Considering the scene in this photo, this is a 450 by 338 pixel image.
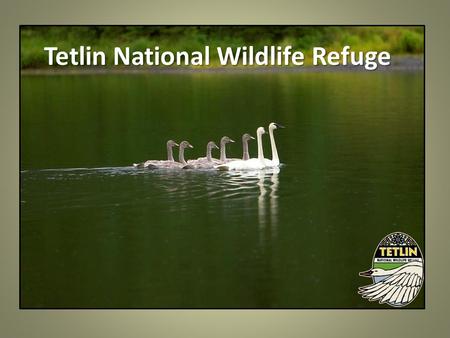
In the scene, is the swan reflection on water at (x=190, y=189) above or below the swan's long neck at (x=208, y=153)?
below

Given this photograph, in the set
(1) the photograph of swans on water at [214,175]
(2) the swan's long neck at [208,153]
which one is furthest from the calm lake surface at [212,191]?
(2) the swan's long neck at [208,153]

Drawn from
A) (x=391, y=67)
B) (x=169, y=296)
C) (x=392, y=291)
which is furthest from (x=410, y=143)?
(x=169, y=296)

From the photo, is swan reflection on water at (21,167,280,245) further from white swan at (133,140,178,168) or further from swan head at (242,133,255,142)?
swan head at (242,133,255,142)

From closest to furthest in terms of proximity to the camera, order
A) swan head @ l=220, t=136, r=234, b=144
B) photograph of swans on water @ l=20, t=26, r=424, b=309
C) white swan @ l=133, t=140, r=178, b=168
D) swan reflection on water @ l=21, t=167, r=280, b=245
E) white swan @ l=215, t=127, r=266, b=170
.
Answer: photograph of swans on water @ l=20, t=26, r=424, b=309, swan reflection on water @ l=21, t=167, r=280, b=245, white swan @ l=133, t=140, r=178, b=168, swan head @ l=220, t=136, r=234, b=144, white swan @ l=215, t=127, r=266, b=170

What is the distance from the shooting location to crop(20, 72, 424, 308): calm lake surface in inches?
488

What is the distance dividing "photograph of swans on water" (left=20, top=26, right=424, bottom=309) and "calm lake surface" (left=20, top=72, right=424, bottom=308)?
2 cm

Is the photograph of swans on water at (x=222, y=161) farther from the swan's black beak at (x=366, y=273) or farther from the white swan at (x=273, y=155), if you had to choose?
the swan's black beak at (x=366, y=273)

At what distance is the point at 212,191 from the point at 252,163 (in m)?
1.07

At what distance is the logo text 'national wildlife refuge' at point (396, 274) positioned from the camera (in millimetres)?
12328

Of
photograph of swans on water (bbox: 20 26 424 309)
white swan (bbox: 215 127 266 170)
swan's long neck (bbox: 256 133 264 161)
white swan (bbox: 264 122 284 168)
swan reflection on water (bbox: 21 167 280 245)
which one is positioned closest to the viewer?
photograph of swans on water (bbox: 20 26 424 309)

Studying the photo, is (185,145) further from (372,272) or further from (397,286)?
(397,286)

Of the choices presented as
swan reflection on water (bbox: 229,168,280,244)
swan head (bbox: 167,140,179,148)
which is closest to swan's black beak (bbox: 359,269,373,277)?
swan reflection on water (bbox: 229,168,280,244)

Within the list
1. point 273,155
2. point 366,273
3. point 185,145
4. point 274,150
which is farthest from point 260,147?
point 366,273

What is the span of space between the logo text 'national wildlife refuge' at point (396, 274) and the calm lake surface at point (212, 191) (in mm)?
71
